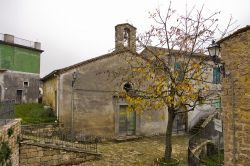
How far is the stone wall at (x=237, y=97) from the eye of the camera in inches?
315

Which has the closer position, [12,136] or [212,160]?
[12,136]

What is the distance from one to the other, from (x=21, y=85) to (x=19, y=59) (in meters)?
2.73

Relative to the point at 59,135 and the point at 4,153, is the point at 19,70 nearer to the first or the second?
the point at 59,135

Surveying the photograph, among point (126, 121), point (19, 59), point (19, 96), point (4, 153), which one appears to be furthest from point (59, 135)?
point (19, 59)

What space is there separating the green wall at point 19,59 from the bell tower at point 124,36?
43.6 feet

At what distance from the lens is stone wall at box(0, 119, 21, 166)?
894 centimetres

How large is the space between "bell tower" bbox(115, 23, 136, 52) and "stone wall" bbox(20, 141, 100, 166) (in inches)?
331

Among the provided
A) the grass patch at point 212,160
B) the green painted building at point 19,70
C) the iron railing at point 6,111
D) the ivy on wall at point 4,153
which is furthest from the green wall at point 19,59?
the grass patch at point 212,160

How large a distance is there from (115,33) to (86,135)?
734cm

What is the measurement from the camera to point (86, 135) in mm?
16406

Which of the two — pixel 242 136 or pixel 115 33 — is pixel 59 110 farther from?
pixel 242 136

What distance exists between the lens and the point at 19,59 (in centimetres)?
2708

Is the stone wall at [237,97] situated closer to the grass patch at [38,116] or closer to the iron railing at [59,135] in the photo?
the iron railing at [59,135]

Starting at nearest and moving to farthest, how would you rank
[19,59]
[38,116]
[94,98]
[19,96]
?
[38,116] → [94,98] → [19,96] → [19,59]
